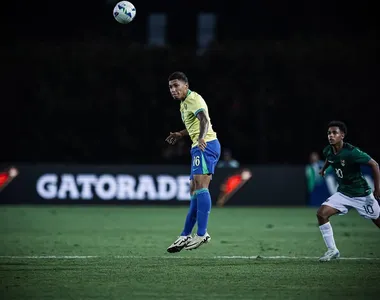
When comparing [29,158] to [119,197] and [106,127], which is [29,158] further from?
[119,197]

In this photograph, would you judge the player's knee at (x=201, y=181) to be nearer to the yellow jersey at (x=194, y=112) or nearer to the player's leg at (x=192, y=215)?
the player's leg at (x=192, y=215)

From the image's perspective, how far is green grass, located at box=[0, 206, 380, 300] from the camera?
8.59 meters

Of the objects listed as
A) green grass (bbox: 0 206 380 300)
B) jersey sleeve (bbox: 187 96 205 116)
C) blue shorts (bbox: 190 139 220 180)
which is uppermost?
jersey sleeve (bbox: 187 96 205 116)

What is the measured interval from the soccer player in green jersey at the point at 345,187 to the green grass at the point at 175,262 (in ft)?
2.06

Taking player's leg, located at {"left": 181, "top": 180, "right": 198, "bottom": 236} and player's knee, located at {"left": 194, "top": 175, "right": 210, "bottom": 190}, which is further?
player's leg, located at {"left": 181, "top": 180, "right": 198, "bottom": 236}

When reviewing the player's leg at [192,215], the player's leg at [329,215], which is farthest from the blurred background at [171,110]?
the player's leg at [192,215]

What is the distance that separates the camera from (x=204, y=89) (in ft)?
115

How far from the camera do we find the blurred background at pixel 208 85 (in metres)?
33.5

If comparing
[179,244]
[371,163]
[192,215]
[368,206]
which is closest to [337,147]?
[371,163]

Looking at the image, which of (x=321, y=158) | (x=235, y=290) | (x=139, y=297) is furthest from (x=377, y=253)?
(x=321, y=158)

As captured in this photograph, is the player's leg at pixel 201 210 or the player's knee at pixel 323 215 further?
the player's knee at pixel 323 215

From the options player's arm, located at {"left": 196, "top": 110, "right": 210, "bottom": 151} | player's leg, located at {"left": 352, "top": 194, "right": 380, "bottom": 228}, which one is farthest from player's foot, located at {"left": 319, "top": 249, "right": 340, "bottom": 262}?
player's arm, located at {"left": 196, "top": 110, "right": 210, "bottom": 151}

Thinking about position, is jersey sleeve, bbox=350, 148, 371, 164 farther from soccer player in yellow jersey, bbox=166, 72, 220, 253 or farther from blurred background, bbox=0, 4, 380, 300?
blurred background, bbox=0, 4, 380, 300

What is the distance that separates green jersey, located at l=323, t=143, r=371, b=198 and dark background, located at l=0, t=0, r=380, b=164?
1973 cm
